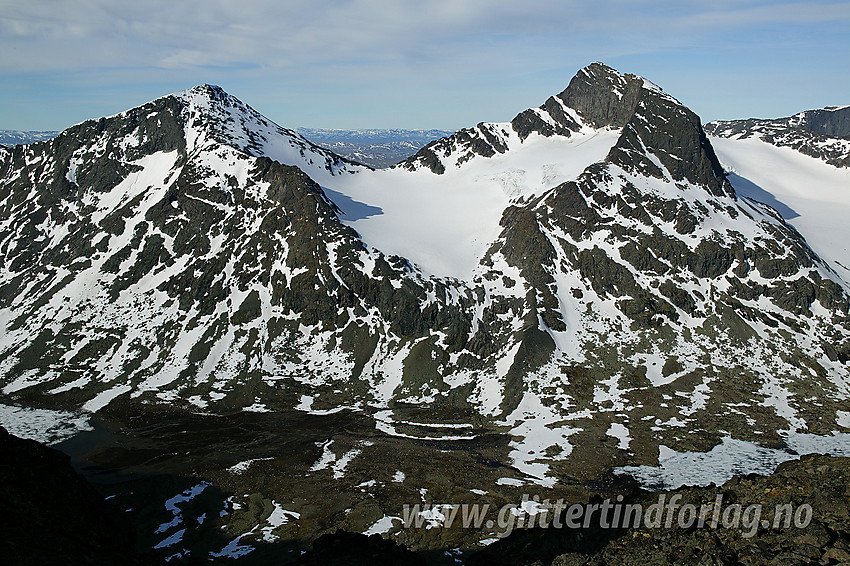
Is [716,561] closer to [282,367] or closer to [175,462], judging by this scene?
[175,462]

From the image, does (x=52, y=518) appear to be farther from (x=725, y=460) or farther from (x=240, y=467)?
(x=725, y=460)

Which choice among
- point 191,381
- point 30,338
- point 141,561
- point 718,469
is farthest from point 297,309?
point 141,561

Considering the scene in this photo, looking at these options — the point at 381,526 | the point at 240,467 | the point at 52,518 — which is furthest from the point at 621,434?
the point at 52,518

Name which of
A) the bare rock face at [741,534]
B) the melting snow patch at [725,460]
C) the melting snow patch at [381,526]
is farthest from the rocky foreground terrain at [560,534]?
the melting snow patch at [725,460]

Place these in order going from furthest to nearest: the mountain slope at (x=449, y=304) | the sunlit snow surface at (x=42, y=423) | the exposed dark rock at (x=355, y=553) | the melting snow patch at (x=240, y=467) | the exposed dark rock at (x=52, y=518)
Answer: the mountain slope at (x=449, y=304)
the sunlit snow surface at (x=42, y=423)
the melting snow patch at (x=240, y=467)
the exposed dark rock at (x=355, y=553)
the exposed dark rock at (x=52, y=518)

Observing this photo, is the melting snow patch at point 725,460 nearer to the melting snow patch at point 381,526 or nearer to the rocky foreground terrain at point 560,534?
the melting snow patch at point 381,526

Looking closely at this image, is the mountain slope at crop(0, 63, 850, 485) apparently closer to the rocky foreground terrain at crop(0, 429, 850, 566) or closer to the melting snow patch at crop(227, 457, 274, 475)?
the melting snow patch at crop(227, 457, 274, 475)
